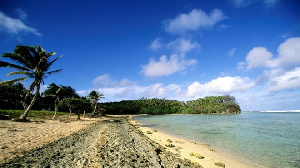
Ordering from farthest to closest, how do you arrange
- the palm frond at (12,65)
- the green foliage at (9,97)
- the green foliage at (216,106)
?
the green foliage at (216,106) < the green foliage at (9,97) < the palm frond at (12,65)

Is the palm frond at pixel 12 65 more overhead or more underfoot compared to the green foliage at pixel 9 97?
more overhead

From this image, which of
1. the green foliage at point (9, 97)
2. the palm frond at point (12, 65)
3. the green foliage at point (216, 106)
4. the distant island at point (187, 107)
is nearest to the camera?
the palm frond at point (12, 65)

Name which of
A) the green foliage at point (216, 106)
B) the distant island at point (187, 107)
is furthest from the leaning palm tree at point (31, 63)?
the green foliage at point (216, 106)

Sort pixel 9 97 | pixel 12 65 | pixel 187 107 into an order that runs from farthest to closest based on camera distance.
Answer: pixel 187 107
pixel 9 97
pixel 12 65

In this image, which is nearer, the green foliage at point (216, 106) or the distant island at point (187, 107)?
the distant island at point (187, 107)

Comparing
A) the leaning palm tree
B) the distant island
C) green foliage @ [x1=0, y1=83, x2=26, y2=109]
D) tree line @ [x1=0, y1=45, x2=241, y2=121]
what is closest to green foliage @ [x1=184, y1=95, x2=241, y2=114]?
the distant island

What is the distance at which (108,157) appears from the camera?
10.5 meters

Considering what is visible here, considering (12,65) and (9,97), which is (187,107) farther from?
(12,65)

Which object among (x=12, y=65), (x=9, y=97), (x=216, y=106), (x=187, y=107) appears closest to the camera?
(x=12, y=65)

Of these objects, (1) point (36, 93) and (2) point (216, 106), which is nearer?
(1) point (36, 93)

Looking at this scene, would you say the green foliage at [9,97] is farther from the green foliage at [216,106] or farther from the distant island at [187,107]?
the green foliage at [216,106]

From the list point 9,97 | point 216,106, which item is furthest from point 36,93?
point 216,106

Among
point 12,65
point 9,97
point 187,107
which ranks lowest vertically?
point 187,107

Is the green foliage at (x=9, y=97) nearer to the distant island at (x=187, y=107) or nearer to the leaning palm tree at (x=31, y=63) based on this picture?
the leaning palm tree at (x=31, y=63)
